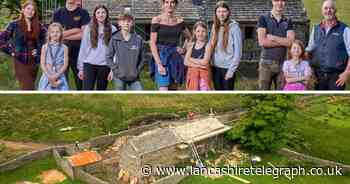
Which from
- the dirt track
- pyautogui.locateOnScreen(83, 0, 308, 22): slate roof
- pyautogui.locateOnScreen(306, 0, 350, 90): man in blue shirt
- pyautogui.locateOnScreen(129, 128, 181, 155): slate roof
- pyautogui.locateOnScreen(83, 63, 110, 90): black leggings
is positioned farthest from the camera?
the dirt track

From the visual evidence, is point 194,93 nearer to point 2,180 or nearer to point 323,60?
point 323,60

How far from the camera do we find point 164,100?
4699mm

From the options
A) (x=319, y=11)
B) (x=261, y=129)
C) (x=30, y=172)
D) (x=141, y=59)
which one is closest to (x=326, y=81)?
(x=319, y=11)

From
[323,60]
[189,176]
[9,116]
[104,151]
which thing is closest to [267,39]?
[323,60]

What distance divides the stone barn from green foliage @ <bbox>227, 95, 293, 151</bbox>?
142mm

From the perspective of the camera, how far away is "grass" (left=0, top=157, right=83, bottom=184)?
4672 millimetres

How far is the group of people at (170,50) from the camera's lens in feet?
13.8

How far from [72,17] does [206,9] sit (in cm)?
111

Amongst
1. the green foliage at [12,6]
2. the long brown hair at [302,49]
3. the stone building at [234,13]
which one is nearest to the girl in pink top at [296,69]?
the long brown hair at [302,49]

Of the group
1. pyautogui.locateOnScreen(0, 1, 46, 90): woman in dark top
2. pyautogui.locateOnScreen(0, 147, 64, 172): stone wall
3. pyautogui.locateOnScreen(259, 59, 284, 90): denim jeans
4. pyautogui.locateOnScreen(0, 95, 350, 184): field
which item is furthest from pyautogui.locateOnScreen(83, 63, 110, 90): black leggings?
pyautogui.locateOnScreen(259, 59, 284, 90): denim jeans

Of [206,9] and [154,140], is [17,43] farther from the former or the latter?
[206,9]

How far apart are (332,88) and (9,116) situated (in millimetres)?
2912

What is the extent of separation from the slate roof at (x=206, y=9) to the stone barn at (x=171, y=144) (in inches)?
44.8

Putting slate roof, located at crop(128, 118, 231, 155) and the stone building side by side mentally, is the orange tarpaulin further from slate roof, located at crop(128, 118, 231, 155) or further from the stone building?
the stone building
